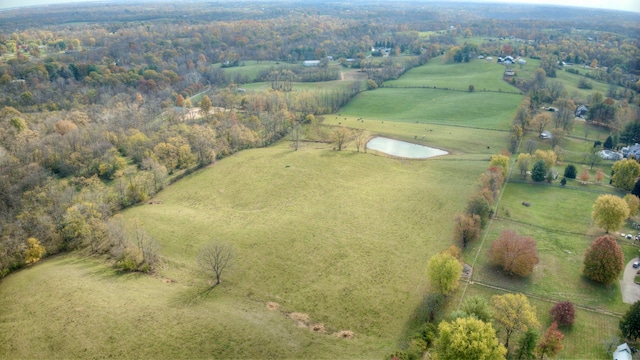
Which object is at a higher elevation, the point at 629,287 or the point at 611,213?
the point at 611,213

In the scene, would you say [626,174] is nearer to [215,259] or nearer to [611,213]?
[611,213]

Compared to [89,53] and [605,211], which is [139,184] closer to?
[605,211]

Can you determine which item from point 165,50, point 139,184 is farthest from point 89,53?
point 139,184

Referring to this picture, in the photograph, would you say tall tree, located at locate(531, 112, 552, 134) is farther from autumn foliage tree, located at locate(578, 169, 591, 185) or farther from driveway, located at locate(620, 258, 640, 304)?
driveway, located at locate(620, 258, 640, 304)

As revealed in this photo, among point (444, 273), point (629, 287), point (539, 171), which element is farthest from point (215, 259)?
point (539, 171)

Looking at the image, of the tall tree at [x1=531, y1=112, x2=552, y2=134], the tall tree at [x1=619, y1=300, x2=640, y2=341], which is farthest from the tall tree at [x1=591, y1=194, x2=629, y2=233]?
the tall tree at [x1=531, y1=112, x2=552, y2=134]

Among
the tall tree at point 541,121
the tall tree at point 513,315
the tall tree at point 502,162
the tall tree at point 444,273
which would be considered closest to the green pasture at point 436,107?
the tall tree at point 541,121
